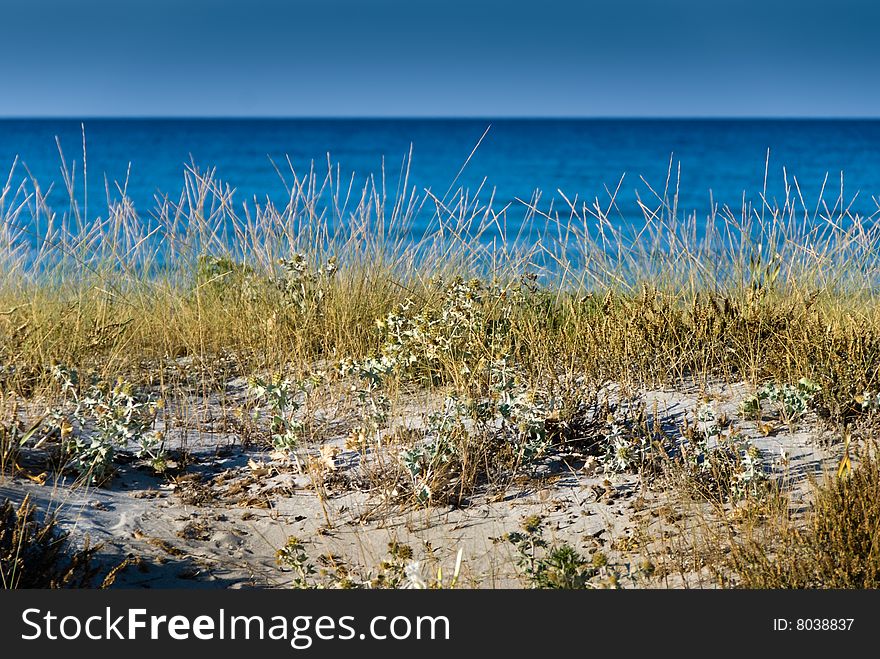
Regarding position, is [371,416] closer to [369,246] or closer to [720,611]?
[720,611]

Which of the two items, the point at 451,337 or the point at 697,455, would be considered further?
the point at 451,337

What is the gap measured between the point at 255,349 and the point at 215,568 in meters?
2.14

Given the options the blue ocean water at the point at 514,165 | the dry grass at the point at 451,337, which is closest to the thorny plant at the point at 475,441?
the dry grass at the point at 451,337

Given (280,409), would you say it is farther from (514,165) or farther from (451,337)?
(514,165)

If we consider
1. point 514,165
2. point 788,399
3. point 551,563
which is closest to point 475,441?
point 551,563

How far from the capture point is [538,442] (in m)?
3.73

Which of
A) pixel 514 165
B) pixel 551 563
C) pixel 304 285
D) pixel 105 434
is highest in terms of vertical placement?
pixel 514 165

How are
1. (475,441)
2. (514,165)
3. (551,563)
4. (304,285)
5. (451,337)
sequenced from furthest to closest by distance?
(514,165)
(304,285)
(451,337)
(475,441)
(551,563)

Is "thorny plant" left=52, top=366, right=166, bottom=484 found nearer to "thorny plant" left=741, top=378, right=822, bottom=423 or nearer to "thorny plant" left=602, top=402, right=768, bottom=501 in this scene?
"thorny plant" left=602, top=402, right=768, bottom=501

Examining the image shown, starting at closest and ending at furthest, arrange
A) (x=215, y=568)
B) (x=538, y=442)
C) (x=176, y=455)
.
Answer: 1. (x=215, y=568)
2. (x=538, y=442)
3. (x=176, y=455)

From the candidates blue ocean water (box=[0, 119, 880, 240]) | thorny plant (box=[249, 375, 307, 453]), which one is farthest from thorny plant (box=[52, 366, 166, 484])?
blue ocean water (box=[0, 119, 880, 240])

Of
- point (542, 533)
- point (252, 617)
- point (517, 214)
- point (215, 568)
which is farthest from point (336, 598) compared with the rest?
point (517, 214)

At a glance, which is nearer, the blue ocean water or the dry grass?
the dry grass

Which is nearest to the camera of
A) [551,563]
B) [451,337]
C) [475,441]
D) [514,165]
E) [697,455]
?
[551,563]
